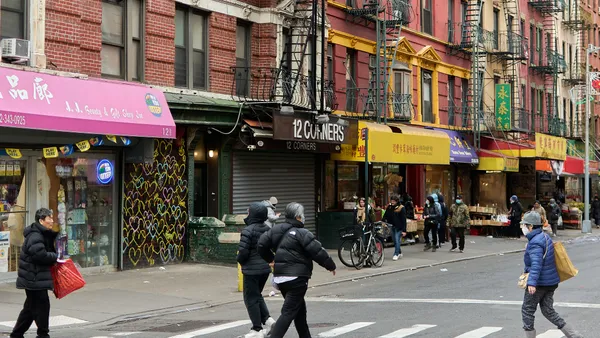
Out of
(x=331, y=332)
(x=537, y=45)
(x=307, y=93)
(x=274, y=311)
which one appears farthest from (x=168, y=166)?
(x=537, y=45)

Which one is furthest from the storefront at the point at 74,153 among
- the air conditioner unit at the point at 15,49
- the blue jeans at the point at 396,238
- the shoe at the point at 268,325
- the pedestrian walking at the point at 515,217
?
the pedestrian walking at the point at 515,217

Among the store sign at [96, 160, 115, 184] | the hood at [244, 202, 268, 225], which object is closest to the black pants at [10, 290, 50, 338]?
the hood at [244, 202, 268, 225]

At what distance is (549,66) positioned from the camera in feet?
141

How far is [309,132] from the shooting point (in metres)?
21.4

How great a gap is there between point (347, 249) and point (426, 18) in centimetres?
1438

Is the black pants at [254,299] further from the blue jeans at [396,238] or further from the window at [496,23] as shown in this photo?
the window at [496,23]

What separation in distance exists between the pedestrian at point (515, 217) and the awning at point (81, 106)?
17.5 metres

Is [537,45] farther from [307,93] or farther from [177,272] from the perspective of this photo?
[177,272]

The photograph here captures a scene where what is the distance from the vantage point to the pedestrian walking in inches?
1219

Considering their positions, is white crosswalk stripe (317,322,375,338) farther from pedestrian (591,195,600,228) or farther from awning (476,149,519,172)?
pedestrian (591,195,600,228)

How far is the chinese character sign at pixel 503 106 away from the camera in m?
35.2

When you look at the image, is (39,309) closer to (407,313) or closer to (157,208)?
(407,313)

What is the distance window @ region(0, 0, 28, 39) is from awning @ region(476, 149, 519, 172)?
71.7ft

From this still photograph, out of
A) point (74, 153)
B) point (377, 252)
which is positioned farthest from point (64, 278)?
point (377, 252)
